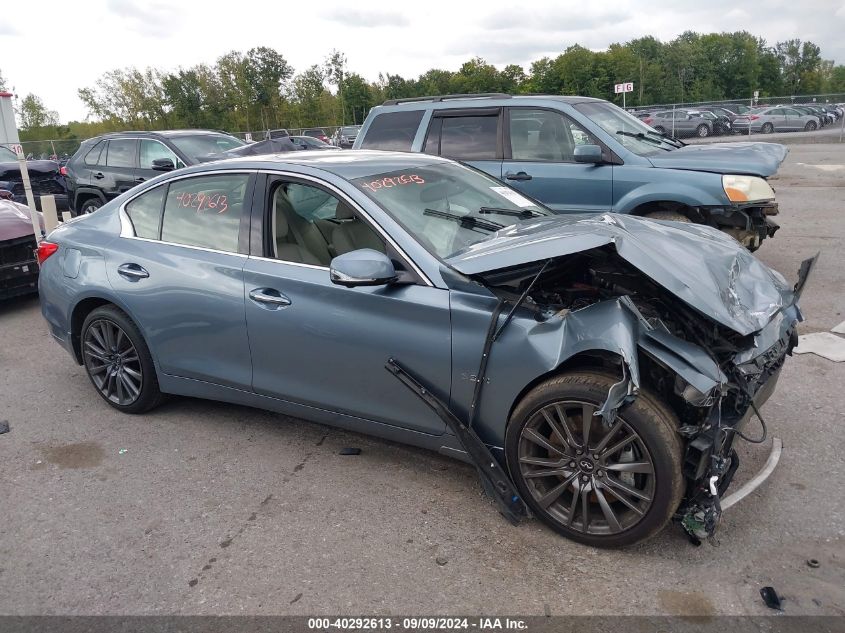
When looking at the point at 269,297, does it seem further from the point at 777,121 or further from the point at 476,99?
the point at 777,121

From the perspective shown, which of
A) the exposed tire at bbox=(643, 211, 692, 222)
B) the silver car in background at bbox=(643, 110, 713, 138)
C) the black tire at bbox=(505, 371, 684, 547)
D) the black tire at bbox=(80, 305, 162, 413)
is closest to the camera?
the black tire at bbox=(505, 371, 684, 547)

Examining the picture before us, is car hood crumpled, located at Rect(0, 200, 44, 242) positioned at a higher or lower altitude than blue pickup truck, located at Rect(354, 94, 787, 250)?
lower

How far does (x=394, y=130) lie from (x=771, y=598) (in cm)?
640

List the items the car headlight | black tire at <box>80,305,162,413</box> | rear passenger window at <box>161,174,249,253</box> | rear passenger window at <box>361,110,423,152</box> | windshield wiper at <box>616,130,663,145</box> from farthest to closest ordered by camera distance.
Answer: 1. rear passenger window at <box>361,110,423,152</box>
2. windshield wiper at <box>616,130,663,145</box>
3. the car headlight
4. black tire at <box>80,305,162,413</box>
5. rear passenger window at <box>161,174,249,253</box>

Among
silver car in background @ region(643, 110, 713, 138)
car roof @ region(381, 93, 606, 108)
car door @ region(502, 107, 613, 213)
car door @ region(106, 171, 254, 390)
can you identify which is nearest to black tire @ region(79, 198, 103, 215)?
car roof @ region(381, 93, 606, 108)

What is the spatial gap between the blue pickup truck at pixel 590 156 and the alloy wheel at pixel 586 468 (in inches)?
165

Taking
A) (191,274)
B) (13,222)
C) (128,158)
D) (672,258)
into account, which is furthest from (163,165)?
(672,258)

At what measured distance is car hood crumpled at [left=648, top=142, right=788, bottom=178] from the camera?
6.62m

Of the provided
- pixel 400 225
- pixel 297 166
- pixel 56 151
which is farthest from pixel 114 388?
pixel 56 151

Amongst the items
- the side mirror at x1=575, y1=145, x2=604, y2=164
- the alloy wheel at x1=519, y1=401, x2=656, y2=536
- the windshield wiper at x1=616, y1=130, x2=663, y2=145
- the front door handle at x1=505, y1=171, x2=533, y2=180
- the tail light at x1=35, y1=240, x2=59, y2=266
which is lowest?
the alloy wheel at x1=519, y1=401, x2=656, y2=536

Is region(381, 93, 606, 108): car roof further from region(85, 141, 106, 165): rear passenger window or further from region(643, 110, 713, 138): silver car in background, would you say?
region(643, 110, 713, 138): silver car in background

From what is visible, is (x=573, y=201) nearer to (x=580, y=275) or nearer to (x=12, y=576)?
(x=580, y=275)

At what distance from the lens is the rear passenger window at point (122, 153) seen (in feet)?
36.8

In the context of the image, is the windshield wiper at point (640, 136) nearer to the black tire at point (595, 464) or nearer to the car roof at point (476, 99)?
the car roof at point (476, 99)
